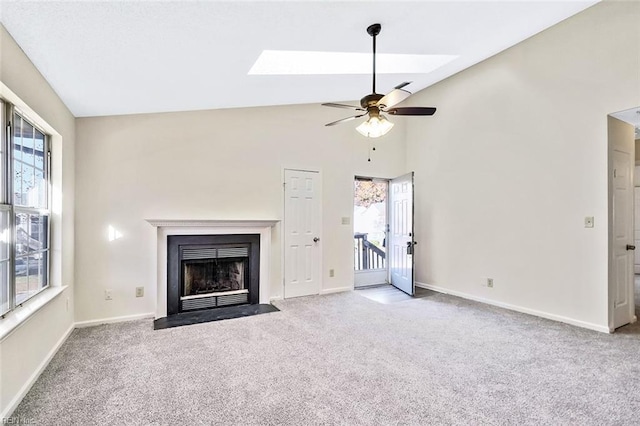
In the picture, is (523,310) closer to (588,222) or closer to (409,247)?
(588,222)

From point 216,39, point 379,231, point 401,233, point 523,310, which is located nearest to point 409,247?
point 401,233

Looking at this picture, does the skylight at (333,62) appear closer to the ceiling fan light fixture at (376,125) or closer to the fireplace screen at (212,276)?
the ceiling fan light fixture at (376,125)

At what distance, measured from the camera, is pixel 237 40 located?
2363 millimetres

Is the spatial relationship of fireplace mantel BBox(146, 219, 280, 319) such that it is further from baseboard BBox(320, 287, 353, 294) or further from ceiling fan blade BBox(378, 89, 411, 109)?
ceiling fan blade BBox(378, 89, 411, 109)

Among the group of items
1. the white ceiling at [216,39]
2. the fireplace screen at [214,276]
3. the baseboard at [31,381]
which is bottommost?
the baseboard at [31,381]

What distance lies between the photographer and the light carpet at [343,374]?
192 cm

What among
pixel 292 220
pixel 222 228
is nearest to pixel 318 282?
pixel 292 220

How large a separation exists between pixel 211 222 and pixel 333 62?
236 centimetres

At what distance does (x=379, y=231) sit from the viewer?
5770 mm

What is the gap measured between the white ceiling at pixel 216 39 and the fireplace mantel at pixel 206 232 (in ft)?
4.57

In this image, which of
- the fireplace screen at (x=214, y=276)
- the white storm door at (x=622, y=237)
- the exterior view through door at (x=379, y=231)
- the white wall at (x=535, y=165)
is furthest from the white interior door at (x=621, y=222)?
the fireplace screen at (x=214, y=276)

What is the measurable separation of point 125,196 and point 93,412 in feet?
7.90

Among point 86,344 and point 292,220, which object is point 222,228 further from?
point 86,344

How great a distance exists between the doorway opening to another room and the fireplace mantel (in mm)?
1794
